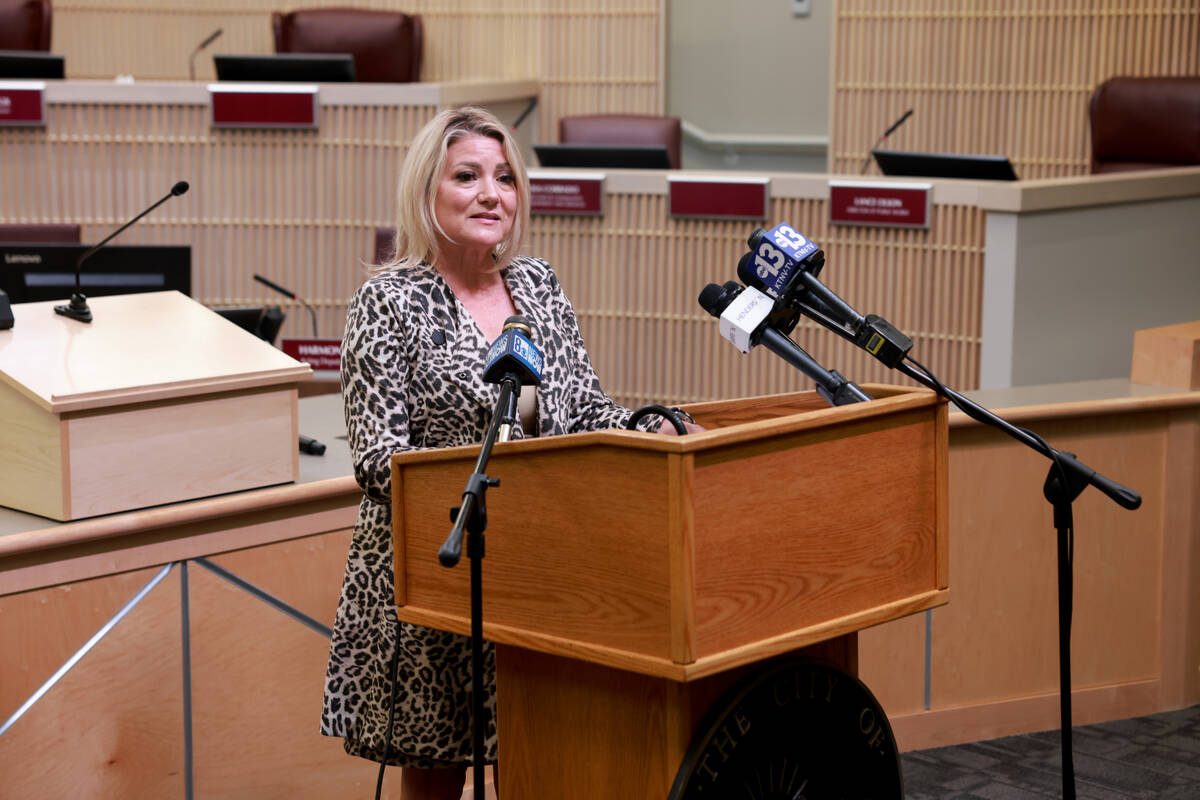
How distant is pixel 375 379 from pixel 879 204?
3.11m

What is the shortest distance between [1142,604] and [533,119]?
4448 millimetres

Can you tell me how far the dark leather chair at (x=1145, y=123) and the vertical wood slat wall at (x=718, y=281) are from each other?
1418 mm

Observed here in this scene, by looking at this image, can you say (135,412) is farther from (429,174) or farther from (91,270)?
(91,270)

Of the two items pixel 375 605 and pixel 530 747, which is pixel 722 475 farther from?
pixel 375 605

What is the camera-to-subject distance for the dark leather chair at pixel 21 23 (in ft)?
21.9

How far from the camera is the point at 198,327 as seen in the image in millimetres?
2701

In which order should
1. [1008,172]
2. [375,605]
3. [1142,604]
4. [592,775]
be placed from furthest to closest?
[1008,172] < [1142,604] < [375,605] < [592,775]

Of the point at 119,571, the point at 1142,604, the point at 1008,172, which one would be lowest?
the point at 1142,604

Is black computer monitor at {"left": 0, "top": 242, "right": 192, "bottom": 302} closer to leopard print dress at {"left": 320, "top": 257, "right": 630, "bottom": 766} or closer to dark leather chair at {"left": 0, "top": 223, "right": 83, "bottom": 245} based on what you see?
dark leather chair at {"left": 0, "top": 223, "right": 83, "bottom": 245}

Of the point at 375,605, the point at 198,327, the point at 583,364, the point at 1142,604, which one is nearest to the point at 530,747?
the point at 375,605

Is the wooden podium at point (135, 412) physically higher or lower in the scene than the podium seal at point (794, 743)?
higher

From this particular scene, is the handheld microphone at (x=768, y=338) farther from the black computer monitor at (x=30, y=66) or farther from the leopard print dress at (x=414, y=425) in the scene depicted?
the black computer monitor at (x=30, y=66)

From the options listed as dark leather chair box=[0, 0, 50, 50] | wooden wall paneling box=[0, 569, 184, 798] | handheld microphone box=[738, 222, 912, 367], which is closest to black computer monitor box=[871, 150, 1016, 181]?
handheld microphone box=[738, 222, 912, 367]

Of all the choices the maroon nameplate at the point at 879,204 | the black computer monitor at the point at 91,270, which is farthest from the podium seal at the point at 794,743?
the maroon nameplate at the point at 879,204
